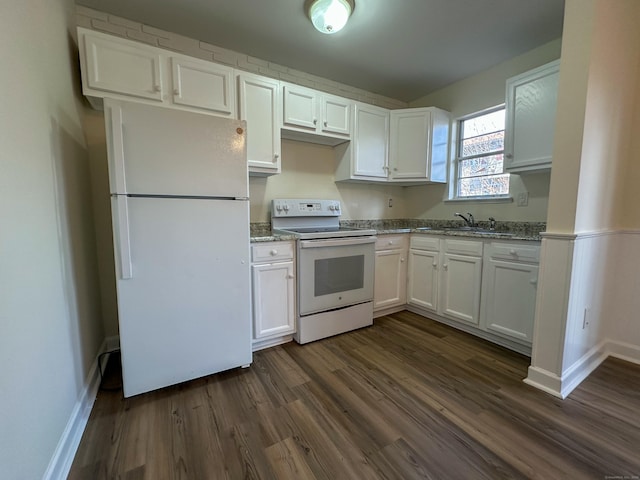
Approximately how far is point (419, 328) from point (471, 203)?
1395mm

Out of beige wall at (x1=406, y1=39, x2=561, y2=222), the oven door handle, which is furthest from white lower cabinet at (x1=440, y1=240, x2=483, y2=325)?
the oven door handle

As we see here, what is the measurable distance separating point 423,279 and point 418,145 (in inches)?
55.8

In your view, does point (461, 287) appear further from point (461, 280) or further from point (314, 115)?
point (314, 115)

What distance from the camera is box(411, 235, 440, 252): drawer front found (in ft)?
8.60

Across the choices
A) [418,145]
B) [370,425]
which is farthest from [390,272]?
[370,425]

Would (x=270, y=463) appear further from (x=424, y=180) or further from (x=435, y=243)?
(x=424, y=180)

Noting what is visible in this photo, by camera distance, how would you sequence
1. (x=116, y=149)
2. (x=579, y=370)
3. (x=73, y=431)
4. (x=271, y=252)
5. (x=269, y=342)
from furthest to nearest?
(x=269, y=342) < (x=271, y=252) < (x=579, y=370) < (x=116, y=149) < (x=73, y=431)

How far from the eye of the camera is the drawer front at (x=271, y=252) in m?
2.02

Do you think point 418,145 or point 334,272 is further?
point 418,145

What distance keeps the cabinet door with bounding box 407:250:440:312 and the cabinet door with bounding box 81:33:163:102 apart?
255 cm

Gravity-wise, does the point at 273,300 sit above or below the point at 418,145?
below

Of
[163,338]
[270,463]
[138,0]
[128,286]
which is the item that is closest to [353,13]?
[138,0]

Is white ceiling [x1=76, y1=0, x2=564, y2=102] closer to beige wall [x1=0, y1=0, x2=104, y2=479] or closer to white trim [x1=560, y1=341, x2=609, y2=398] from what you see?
beige wall [x1=0, y1=0, x2=104, y2=479]

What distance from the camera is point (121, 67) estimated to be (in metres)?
1.73
